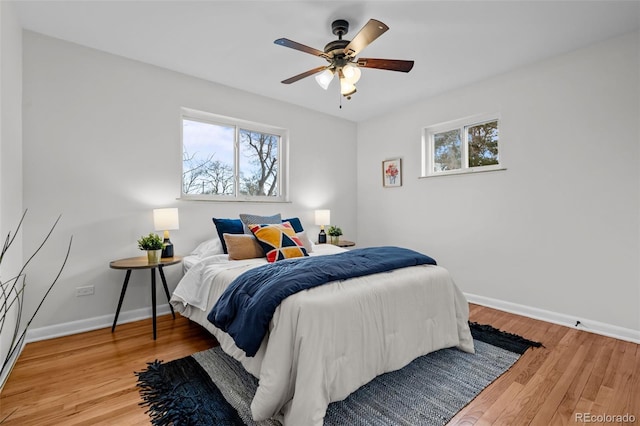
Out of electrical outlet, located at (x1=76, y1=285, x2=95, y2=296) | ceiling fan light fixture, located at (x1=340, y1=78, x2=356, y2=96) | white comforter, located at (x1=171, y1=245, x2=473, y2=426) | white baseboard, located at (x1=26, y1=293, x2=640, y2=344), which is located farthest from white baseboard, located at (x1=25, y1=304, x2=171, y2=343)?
ceiling fan light fixture, located at (x1=340, y1=78, x2=356, y2=96)

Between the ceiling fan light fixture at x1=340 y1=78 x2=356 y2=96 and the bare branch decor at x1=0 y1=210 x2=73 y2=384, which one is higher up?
the ceiling fan light fixture at x1=340 y1=78 x2=356 y2=96

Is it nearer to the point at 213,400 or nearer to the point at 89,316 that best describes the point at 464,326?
the point at 213,400

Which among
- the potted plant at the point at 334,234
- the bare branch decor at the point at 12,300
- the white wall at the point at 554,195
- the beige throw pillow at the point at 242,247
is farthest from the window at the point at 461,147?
the bare branch decor at the point at 12,300

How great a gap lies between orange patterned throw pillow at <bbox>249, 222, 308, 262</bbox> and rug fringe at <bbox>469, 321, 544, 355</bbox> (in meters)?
1.65

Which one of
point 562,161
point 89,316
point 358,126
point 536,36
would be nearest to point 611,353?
point 562,161

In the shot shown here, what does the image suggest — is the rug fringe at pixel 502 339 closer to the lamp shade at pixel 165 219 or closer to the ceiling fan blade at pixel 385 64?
the ceiling fan blade at pixel 385 64

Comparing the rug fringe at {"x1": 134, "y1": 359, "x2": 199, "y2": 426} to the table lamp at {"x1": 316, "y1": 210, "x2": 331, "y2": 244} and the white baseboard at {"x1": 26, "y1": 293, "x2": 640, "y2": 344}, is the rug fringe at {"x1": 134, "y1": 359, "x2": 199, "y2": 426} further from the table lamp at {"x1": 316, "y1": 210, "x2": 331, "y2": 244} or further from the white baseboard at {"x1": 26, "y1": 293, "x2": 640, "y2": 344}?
the table lamp at {"x1": 316, "y1": 210, "x2": 331, "y2": 244}

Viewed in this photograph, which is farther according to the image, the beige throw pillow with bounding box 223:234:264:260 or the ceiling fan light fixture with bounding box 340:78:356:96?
the beige throw pillow with bounding box 223:234:264:260

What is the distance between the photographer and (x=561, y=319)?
9.40 ft

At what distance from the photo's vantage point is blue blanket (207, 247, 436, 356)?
1.61 m

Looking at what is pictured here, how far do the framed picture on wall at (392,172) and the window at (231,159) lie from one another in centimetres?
144

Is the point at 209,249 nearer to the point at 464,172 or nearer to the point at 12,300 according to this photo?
the point at 12,300

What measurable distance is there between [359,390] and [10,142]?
9.27ft

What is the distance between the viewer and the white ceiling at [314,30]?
222 cm
